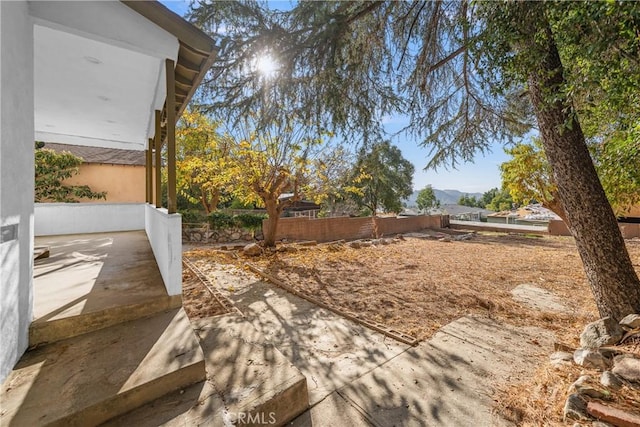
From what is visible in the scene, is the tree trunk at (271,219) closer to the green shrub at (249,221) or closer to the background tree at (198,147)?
the background tree at (198,147)

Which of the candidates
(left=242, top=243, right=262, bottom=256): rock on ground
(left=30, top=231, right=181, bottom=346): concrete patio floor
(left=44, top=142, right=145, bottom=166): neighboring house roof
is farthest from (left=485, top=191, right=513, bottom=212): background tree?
(left=30, top=231, right=181, bottom=346): concrete patio floor

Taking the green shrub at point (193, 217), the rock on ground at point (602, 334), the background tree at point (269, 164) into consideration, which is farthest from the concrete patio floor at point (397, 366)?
the green shrub at point (193, 217)

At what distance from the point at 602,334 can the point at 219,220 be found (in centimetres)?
1226

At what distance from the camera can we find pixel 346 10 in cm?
500

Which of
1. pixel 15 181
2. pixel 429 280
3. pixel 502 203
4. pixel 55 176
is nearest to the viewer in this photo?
pixel 15 181

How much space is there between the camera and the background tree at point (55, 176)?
29.5 ft

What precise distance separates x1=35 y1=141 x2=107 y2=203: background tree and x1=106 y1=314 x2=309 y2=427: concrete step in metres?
10.9

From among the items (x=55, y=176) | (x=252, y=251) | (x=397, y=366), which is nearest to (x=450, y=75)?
(x=397, y=366)

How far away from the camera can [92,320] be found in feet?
8.40

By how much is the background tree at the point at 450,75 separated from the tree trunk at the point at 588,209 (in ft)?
0.04

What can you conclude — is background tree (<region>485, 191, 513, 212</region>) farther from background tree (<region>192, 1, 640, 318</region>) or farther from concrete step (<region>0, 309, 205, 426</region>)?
concrete step (<region>0, 309, 205, 426</region>)

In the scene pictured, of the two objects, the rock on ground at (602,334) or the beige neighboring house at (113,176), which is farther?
the beige neighboring house at (113,176)

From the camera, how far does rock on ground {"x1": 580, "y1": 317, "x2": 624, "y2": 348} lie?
2.85 meters

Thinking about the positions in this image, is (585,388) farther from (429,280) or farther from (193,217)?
(193,217)
